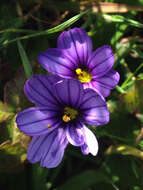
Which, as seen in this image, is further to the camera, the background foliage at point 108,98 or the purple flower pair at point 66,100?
the background foliage at point 108,98

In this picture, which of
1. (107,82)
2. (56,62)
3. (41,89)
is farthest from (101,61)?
(41,89)

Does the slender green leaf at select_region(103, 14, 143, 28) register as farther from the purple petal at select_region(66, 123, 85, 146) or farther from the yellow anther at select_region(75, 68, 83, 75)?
the purple petal at select_region(66, 123, 85, 146)

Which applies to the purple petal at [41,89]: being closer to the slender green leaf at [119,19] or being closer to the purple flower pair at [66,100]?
the purple flower pair at [66,100]

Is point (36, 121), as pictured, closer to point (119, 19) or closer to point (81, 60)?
point (81, 60)

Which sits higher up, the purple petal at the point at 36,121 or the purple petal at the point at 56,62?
the purple petal at the point at 56,62

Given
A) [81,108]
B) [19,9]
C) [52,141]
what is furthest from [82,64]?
[19,9]

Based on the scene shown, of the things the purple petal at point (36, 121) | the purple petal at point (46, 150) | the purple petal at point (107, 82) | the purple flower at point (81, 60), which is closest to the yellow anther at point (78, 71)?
the purple flower at point (81, 60)

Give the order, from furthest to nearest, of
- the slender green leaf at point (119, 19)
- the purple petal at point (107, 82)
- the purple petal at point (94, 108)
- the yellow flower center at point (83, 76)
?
the slender green leaf at point (119, 19) < the yellow flower center at point (83, 76) < the purple petal at point (107, 82) < the purple petal at point (94, 108)

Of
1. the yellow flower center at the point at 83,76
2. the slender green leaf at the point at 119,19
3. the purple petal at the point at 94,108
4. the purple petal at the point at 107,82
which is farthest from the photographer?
the slender green leaf at the point at 119,19

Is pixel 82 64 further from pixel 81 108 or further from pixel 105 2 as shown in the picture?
pixel 105 2
